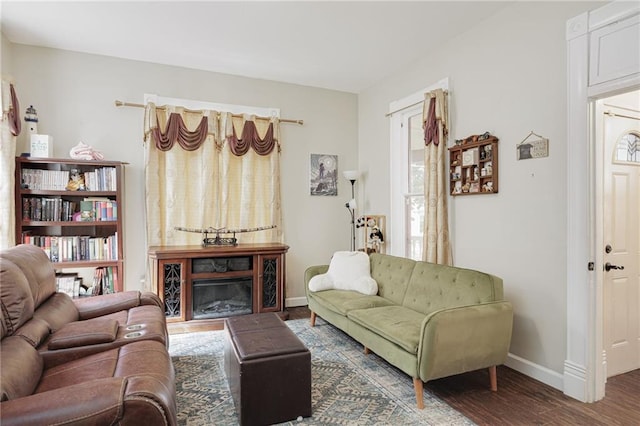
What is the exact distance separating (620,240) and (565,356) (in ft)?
3.33

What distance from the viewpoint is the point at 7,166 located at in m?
3.40

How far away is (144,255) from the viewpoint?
14.2 ft

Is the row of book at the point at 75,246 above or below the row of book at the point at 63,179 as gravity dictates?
below

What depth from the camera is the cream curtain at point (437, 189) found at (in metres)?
3.64

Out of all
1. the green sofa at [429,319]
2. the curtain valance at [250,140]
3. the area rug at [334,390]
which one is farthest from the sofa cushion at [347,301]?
the curtain valance at [250,140]

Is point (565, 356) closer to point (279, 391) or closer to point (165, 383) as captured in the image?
point (279, 391)

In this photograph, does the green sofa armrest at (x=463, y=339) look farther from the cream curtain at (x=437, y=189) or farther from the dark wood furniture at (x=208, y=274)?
the dark wood furniture at (x=208, y=274)

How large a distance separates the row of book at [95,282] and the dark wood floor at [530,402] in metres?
3.28

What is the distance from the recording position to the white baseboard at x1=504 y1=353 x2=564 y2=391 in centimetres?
270

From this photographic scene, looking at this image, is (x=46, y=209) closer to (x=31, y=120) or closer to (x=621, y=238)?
(x=31, y=120)

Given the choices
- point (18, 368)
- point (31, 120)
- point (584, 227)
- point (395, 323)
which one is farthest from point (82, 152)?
point (584, 227)

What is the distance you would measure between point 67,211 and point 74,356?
7.43 ft

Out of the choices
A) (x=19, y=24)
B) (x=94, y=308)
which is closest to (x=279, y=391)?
(x=94, y=308)

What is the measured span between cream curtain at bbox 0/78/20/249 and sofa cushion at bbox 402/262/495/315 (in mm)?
3673
